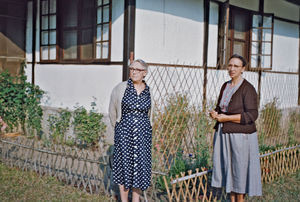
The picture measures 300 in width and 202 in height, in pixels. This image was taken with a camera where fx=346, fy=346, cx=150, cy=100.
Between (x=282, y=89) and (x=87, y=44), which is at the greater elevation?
(x=87, y=44)

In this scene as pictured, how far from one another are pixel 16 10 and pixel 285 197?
7.30 metres

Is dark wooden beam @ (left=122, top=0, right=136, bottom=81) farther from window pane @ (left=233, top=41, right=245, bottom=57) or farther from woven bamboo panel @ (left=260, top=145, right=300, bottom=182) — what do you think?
window pane @ (left=233, top=41, right=245, bottom=57)

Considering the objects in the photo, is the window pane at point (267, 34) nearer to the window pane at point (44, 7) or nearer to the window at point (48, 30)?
the window at point (48, 30)

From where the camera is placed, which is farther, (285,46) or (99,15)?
(285,46)

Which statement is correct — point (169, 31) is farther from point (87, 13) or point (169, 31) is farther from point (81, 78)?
point (81, 78)

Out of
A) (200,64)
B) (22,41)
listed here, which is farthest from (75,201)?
(22,41)

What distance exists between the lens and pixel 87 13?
7.30 metres

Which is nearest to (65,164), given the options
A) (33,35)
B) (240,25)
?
(33,35)

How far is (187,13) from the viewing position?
7352mm

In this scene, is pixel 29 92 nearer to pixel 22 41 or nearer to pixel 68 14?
pixel 22 41

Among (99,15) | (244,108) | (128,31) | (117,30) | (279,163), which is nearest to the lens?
(244,108)

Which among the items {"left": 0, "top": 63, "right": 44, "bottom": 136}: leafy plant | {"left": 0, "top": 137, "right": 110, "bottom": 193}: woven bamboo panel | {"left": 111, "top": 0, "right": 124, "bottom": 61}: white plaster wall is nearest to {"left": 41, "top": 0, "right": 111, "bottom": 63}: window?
{"left": 111, "top": 0, "right": 124, "bottom": 61}: white plaster wall

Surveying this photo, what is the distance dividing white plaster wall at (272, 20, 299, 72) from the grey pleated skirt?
702 cm

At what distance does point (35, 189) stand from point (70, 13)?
14.8 ft
